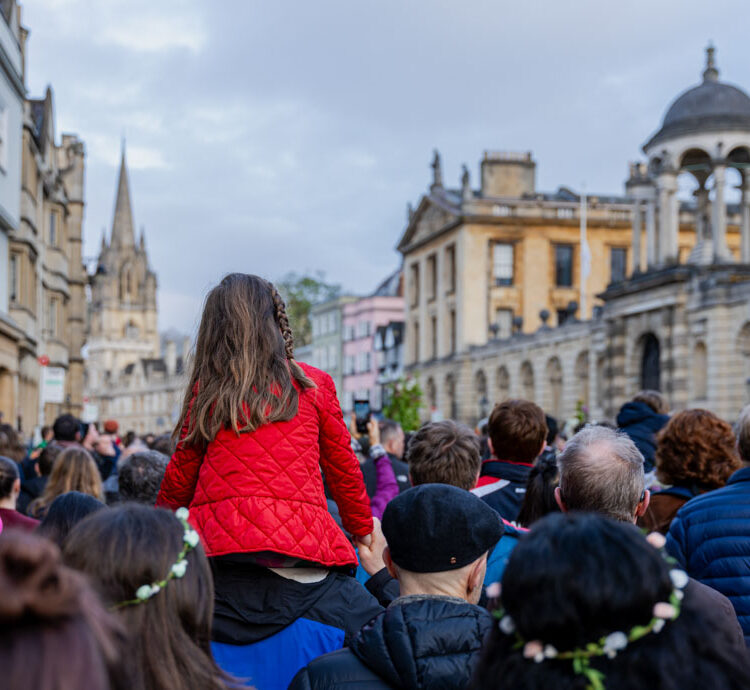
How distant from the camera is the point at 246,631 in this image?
4133mm

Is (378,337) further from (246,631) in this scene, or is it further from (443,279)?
(246,631)

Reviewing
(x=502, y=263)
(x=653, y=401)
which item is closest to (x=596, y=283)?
(x=502, y=263)

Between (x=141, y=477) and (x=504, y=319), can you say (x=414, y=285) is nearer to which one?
(x=504, y=319)

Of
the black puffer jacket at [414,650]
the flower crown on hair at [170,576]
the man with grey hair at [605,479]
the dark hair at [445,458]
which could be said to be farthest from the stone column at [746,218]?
the flower crown on hair at [170,576]

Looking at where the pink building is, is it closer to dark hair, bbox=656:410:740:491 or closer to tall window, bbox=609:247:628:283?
tall window, bbox=609:247:628:283

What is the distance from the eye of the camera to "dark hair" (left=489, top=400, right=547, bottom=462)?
672 centimetres

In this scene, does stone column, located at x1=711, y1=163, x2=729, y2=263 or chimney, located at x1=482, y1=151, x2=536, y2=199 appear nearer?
stone column, located at x1=711, y1=163, x2=729, y2=263

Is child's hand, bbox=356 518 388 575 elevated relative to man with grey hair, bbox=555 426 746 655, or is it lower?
lower

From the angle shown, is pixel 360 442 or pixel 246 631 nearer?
pixel 246 631

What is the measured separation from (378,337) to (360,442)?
66783mm

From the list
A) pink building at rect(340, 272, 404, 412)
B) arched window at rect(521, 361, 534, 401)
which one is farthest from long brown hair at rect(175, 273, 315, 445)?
pink building at rect(340, 272, 404, 412)

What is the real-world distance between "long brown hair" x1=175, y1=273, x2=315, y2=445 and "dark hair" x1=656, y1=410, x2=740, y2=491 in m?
2.75

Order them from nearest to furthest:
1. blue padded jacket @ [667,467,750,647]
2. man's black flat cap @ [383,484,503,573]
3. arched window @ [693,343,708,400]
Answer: man's black flat cap @ [383,484,503,573] → blue padded jacket @ [667,467,750,647] → arched window @ [693,343,708,400]

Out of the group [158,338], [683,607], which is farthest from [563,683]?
[158,338]
